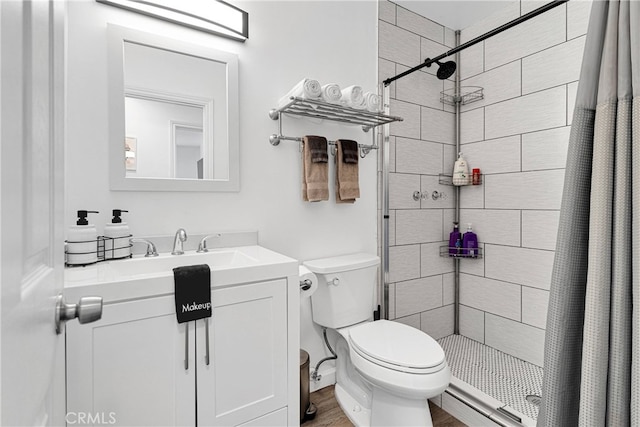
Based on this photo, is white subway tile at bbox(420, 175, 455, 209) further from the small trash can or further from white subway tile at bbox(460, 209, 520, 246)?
the small trash can

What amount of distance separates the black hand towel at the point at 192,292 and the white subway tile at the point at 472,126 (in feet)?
6.74

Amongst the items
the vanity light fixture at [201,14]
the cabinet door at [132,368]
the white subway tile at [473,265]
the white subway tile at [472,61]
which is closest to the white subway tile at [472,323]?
the white subway tile at [473,265]

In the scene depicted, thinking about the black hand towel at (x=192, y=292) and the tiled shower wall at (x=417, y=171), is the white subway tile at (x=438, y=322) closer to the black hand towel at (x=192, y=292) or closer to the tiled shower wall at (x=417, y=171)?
the tiled shower wall at (x=417, y=171)

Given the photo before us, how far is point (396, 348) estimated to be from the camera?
140 centimetres

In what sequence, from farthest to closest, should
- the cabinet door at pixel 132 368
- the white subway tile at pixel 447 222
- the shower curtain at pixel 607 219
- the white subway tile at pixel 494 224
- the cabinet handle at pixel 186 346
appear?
the white subway tile at pixel 447 222 → the white subway tile at pixel 494 224 → the cabinet handle at pixel 186 346 → the cabinet door at pixel 132 368 → the shower curtain at pixel 607 219

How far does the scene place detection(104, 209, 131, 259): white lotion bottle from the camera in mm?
1234

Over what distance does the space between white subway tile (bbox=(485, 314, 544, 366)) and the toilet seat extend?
3.05 feet

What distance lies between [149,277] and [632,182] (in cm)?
112

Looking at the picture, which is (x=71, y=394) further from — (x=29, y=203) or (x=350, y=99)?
(x=350, y=99)

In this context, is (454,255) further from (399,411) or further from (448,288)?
(399,411)

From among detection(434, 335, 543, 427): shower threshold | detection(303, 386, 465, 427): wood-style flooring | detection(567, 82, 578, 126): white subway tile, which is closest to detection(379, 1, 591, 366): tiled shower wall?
detection(567, 82, 578, 126): white subway tile

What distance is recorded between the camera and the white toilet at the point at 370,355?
1.27 m

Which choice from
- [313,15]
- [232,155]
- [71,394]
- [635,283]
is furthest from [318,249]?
[635,283]

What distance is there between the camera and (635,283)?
442 millimetres
